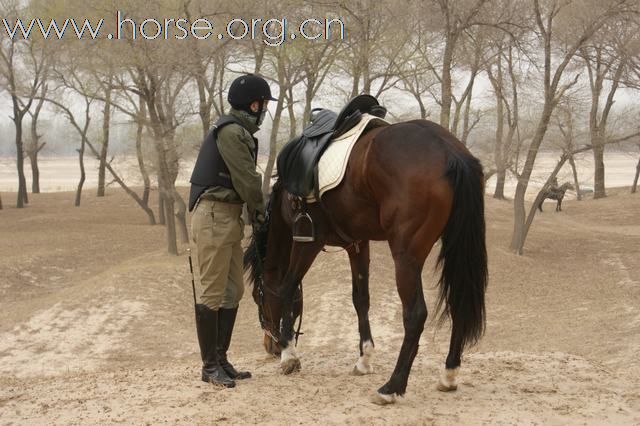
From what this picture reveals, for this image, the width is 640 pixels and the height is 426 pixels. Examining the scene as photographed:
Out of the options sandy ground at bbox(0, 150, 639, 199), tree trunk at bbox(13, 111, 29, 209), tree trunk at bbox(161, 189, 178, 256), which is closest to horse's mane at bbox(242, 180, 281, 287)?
sandy ground at bbox(0, 150, 639, 199)

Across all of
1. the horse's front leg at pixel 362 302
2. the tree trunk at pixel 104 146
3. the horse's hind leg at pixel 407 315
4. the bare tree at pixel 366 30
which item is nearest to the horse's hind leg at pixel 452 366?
the horse's hind leg at pixel 407 315

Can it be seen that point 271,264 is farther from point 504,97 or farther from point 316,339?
point 504,97

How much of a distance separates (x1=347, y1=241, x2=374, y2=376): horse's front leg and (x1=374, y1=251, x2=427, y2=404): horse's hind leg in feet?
2.74

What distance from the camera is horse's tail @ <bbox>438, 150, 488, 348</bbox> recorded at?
4430mm

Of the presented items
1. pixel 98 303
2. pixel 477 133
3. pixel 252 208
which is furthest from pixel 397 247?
pixel 477 133

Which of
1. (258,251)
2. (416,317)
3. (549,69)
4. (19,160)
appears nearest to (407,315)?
(416,317)

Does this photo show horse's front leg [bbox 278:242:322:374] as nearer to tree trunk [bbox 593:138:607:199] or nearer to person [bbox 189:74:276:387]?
person [bbox 189:74:276:387]

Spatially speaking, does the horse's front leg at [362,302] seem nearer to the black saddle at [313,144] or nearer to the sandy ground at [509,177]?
the black saddle at [313,144]

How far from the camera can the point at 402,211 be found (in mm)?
4477

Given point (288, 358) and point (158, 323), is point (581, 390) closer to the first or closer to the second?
point (288, 358)

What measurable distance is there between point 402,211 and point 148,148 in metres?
23.4

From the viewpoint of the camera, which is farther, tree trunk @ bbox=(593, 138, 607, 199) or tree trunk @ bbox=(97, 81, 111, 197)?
tree trunk @ bbox=(593, 138, 607, 199)

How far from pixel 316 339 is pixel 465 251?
615 centimetres

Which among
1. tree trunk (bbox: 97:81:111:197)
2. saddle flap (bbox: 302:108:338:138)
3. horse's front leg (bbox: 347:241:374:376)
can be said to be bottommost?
horse's front leg (bbox: 347:241:374:376)
